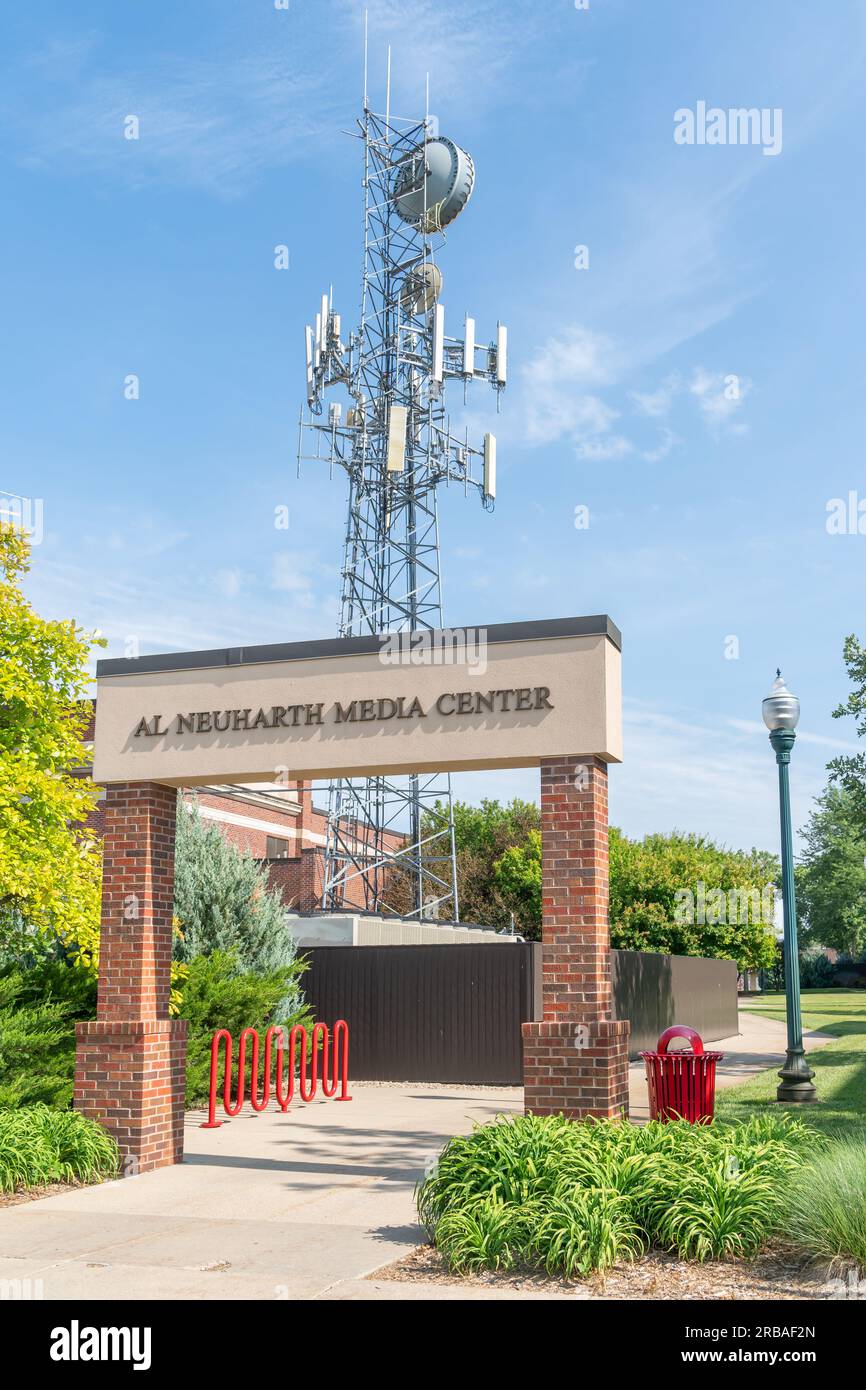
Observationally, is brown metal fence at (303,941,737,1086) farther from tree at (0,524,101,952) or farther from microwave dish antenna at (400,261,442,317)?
microwave dish antenna at (400,261,442,317)

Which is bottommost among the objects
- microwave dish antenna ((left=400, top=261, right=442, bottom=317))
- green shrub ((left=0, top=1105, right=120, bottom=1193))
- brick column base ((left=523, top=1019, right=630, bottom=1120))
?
green shrub ((left=0, top=1105, right=120, bottom=1193))

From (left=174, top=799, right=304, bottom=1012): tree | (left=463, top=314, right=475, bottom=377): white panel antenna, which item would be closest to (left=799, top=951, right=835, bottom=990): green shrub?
(left=463, top=314, right=475, bottom=377): white panel antenna

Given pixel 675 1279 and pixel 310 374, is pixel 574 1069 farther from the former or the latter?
pixel 310 374

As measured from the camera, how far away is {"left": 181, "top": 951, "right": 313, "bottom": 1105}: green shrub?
1605 cm

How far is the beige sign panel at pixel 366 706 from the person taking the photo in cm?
1080

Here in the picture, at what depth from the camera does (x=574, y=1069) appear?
33.4 feet

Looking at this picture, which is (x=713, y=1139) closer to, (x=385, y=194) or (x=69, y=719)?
(x=69, y=719)

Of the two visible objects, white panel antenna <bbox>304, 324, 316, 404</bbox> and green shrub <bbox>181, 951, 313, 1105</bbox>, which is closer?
green shrub <bbox>181, 951, 313, 1105</bbox>

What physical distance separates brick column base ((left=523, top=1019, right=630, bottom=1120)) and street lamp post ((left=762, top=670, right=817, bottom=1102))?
5668mm

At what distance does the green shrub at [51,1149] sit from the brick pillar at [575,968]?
3847mm

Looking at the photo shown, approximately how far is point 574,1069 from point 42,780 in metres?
5.82

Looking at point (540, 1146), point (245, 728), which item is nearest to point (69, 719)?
point (245, 728)

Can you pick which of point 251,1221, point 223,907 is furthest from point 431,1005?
point 251,1221

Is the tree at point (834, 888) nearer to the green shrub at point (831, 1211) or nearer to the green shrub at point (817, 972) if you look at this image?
the green shrub at point (817, 972)
